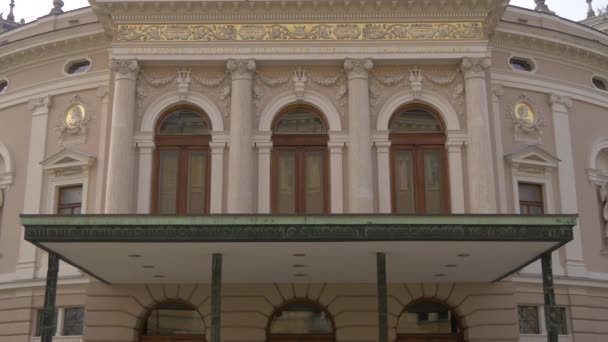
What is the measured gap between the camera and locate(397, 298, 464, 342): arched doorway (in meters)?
25.4

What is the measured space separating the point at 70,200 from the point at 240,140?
735 centimetres

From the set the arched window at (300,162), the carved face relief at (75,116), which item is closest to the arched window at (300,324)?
the arched window at (300,162)

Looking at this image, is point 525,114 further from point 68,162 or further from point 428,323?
point 68,162

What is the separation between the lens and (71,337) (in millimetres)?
27375

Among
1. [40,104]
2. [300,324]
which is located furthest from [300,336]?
[40,104]

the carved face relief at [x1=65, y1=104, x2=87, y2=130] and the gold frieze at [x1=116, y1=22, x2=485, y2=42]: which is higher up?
the gold frieze at [x1=116, y1=22, x2=485, y2=42]

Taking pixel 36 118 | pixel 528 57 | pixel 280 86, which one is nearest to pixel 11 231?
pixel 36 118

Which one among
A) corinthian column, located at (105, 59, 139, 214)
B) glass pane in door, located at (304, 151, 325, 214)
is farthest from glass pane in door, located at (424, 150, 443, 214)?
corinthian column, located at (105, 59, 139, 214)

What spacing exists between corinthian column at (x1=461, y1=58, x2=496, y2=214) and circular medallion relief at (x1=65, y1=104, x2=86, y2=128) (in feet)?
→ 45.0

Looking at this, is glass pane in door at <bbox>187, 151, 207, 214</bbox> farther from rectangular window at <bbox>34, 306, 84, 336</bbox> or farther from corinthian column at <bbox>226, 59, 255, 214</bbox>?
rectangular window at <bbox>34, 306, 84, 336</bbox>

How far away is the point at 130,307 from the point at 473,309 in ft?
35.0

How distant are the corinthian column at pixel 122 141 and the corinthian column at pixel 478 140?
10.9 metres

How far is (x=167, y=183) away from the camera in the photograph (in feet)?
86.4

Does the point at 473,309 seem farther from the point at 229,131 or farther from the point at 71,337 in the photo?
the point at 71,337
